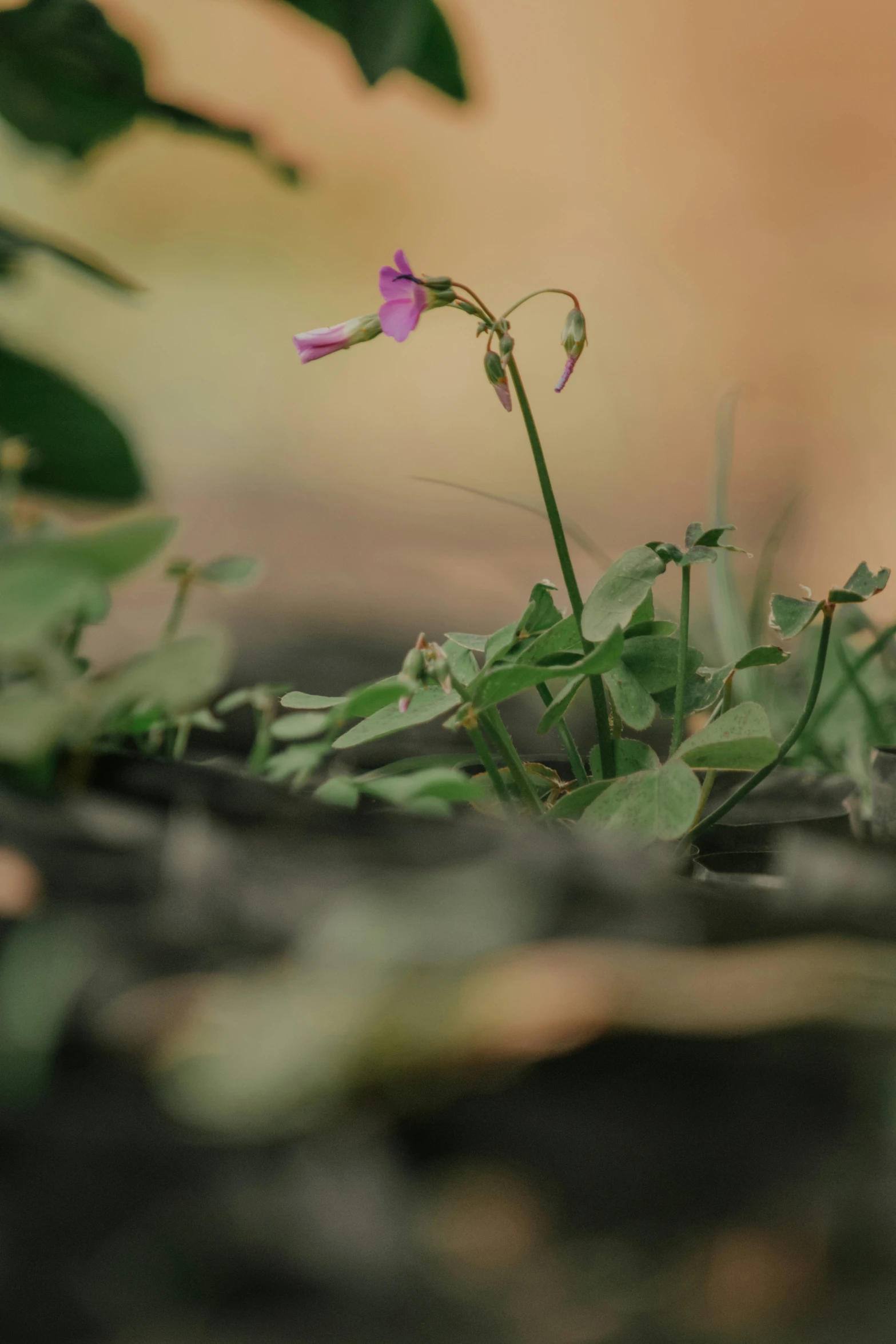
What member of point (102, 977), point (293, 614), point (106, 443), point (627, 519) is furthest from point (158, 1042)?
point (627, 519)

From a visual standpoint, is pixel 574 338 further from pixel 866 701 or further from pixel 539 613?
pixel 866 701

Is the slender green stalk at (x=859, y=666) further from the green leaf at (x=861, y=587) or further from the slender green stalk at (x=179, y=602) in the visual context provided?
the slender green stalk at (x=179, y=602)

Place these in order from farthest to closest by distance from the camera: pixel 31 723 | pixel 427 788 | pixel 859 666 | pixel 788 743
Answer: pixel 859 666 < pixel 788 743 < pixel 427 788 < pixel 31 723

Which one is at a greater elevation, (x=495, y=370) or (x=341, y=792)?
(x=495, y=370)

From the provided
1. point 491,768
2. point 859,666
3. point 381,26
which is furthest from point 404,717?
point 859,666

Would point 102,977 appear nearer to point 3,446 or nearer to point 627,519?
point 3,446
